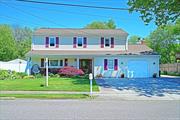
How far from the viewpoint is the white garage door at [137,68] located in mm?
40094

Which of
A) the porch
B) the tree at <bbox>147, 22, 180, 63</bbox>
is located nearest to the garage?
the porch

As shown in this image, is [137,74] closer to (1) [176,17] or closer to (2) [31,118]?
(1) [176,17]

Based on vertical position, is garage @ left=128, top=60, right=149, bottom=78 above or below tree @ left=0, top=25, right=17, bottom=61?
below

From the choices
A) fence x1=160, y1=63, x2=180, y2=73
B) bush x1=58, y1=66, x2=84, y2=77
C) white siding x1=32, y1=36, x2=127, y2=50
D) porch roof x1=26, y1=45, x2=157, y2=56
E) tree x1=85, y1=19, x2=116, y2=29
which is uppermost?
tree x1=85, y1=19, x2=116, y2=29

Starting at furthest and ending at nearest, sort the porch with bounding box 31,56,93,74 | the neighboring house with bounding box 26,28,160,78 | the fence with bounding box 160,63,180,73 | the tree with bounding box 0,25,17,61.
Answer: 1. the tree with bounding box 0,25,17,61
2. the fence with bounding box 160,63,180,73
3. the porch with bounding box 31,56,93,74
4. the neighboring house with bounding box 26,28,160,78

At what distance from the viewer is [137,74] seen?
40219mm

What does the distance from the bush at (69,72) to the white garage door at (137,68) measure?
5671mm

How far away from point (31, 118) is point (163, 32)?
67704 mm

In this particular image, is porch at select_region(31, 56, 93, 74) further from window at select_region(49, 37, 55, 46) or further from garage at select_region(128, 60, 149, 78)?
garage at select_region(128, 60, 149, 78)

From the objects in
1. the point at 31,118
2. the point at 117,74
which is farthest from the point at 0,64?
the point at 31,118

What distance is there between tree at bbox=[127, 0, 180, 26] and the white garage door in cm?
1133

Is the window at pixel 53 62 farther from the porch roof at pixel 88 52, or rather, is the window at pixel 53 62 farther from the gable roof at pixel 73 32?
the gable roof at pixel 73 32

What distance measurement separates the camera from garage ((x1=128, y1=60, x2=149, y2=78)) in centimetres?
4009

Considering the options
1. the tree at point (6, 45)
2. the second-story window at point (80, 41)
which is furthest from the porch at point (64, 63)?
the tree at point (6, 45)
